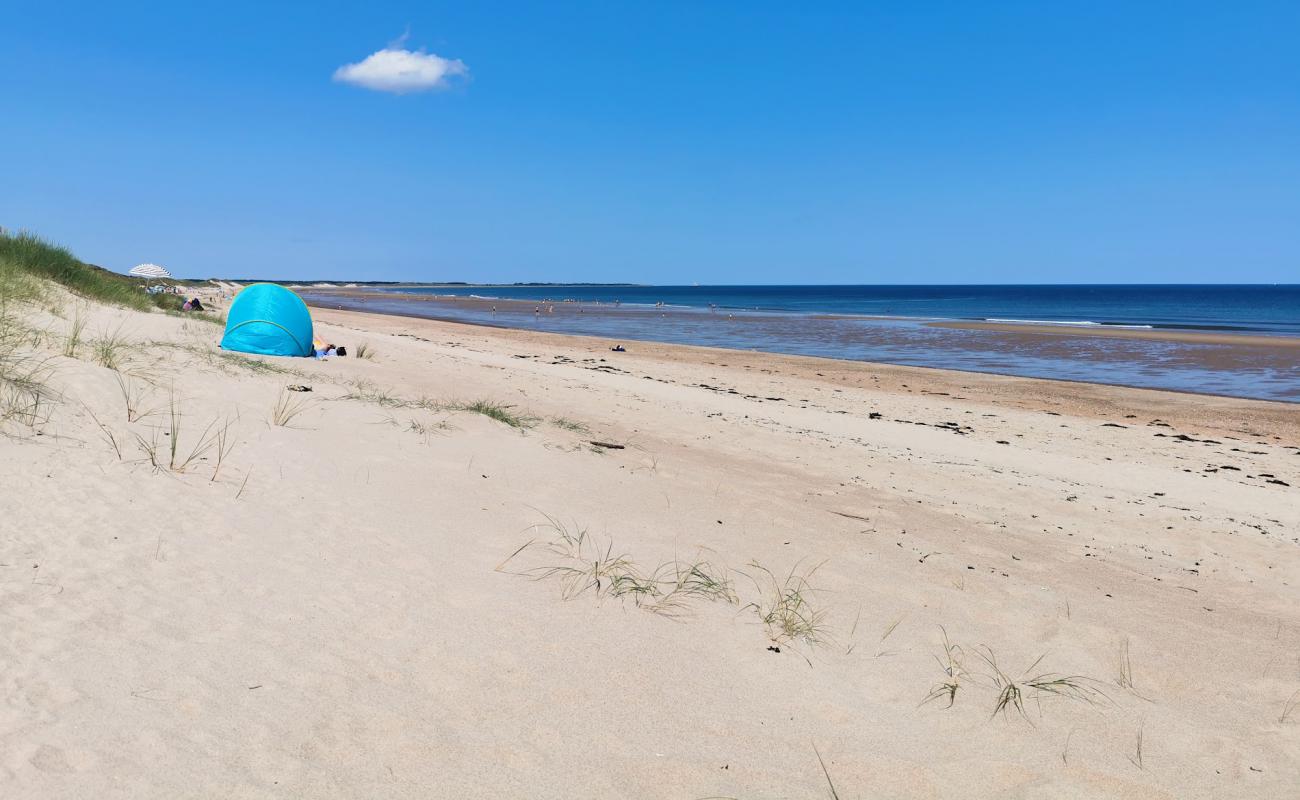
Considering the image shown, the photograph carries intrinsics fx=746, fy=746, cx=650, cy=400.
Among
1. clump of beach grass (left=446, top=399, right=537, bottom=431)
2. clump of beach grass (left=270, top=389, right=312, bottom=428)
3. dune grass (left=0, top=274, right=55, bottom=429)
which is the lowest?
clump of beach grass (left=446, top=399, right=537, bottom=431)

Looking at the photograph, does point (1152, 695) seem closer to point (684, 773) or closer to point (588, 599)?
point (684, 773)

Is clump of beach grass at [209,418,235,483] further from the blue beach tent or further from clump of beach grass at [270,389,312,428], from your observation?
the blue beach tent

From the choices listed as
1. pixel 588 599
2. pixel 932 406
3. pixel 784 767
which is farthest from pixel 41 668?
pixel 932 406

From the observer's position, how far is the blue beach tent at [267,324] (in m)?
13.2

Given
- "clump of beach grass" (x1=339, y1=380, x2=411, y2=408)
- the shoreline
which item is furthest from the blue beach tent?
the shoreline

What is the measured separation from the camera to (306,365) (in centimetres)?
1221

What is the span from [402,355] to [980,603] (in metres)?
15.9

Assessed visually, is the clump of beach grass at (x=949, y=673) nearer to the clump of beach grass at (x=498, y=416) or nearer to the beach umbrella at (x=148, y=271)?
the clump of beach grass at (x=498, y=416)

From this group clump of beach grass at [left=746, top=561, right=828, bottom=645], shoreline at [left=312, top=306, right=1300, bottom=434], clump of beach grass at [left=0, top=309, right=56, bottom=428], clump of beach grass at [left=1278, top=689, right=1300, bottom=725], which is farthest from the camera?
shoreline at [left=312, top=306, right=1300, bottom=434]

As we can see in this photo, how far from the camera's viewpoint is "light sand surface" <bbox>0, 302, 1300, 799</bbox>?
2.83 meters

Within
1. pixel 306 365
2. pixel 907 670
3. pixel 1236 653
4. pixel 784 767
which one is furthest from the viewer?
pixel 306 365

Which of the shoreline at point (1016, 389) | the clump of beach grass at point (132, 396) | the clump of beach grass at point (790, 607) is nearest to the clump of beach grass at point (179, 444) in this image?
the clump of beach grass at point (132, 396)

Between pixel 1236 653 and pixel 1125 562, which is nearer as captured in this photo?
pixel 1236 653

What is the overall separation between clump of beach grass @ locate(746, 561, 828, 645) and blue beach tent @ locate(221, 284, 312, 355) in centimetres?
1120
